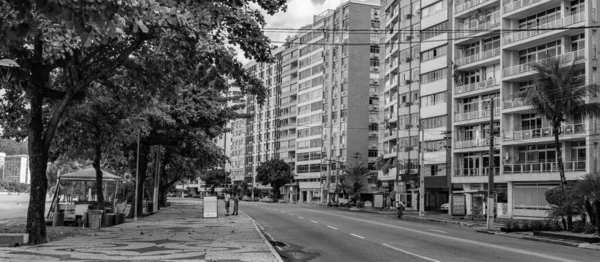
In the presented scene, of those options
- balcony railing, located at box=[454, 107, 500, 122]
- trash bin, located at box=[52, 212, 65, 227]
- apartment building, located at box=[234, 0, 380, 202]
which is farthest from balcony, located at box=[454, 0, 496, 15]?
trash bin, located at box=[52, 212, 65, 227]

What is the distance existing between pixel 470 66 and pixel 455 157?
9.90m

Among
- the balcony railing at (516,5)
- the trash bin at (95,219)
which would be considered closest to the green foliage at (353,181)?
the balcony railing at (516,5)

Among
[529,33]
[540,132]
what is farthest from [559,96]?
[529,33]

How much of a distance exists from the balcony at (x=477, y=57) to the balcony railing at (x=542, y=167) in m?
11.0

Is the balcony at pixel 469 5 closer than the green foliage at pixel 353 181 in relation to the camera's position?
Yes

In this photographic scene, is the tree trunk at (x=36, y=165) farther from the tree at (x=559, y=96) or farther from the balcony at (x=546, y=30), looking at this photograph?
the balcony at (x=546, y=30)

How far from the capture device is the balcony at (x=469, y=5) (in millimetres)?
58306

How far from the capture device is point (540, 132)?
50.7 metres

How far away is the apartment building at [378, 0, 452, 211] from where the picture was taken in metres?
66.3

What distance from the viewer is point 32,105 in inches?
685

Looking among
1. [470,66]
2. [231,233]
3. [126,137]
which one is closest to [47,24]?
[231,233]

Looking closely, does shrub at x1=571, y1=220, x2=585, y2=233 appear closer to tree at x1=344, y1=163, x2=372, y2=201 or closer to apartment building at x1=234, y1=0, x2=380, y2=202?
tree at x1=344, y1=163, x2=372, y2=201

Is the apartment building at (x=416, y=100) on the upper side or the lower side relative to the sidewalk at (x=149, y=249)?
upper

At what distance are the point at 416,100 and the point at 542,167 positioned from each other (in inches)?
992
